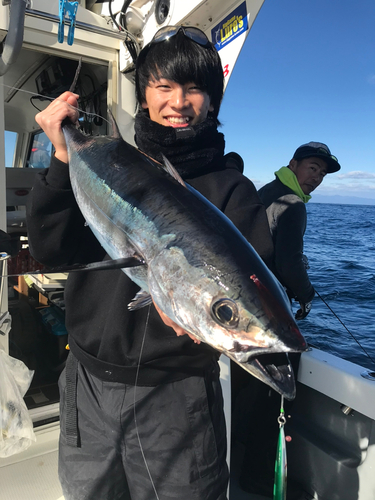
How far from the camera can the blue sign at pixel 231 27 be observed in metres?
2.68

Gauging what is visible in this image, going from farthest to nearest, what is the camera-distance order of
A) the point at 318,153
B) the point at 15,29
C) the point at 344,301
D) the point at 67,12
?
1. the point at 344,301
2. the point at 318,153
3. the point at 67,12
4. the point at 15,29

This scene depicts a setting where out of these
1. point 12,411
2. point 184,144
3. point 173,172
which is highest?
point 184,144

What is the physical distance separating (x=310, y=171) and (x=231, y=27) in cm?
199

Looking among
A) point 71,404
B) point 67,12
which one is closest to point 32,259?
point 67,12

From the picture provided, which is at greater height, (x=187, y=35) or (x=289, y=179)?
(x=187, y=35)

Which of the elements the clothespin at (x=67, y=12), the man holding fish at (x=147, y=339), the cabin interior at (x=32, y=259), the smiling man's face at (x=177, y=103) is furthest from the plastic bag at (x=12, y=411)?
the clothespin at (x=67, y=12)

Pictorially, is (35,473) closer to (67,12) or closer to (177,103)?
(177,103)

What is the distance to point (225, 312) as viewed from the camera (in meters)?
0.90

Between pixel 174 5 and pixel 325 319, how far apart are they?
9.50m

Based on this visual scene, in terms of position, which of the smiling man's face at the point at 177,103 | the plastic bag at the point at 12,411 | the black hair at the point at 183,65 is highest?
the black hair at the point at 183,65

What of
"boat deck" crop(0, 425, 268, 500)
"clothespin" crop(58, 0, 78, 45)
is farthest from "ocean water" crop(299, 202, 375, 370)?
"clothespin" crop(58, 0, 78, 45)

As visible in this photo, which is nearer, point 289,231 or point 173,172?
point 173,172

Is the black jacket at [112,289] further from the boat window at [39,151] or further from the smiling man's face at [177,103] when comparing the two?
the boat window at [39,151]

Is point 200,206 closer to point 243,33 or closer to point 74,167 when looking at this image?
point 74,167
